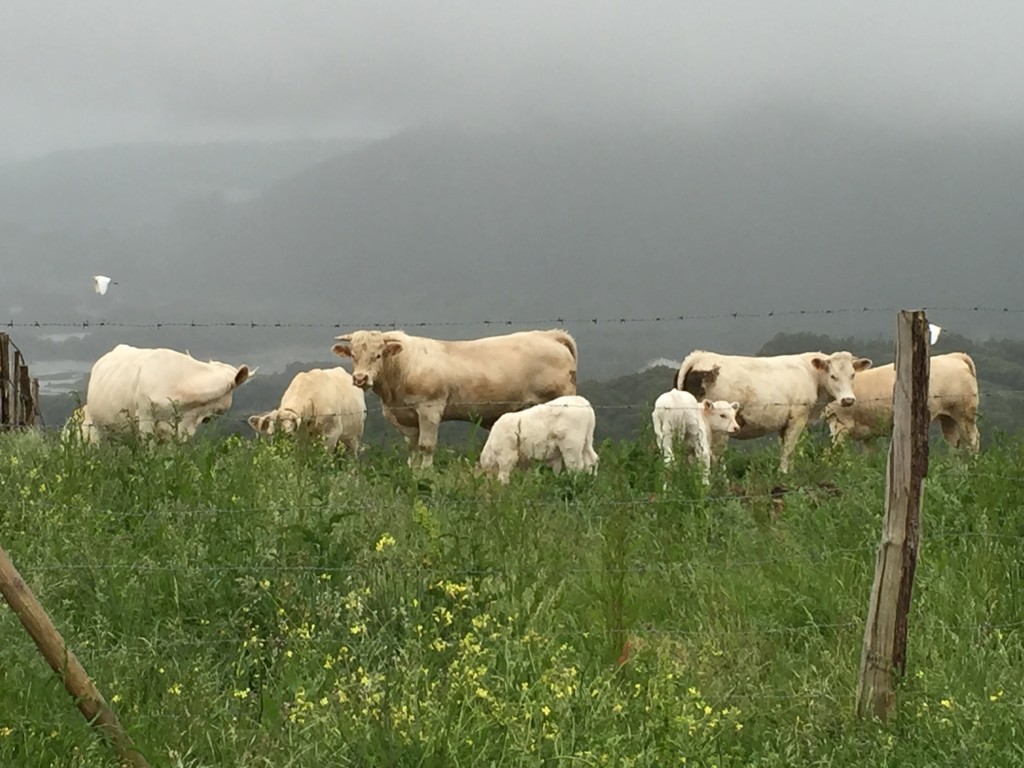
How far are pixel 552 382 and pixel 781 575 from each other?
11.2 metres

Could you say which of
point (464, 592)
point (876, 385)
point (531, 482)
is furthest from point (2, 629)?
point (876, 385)

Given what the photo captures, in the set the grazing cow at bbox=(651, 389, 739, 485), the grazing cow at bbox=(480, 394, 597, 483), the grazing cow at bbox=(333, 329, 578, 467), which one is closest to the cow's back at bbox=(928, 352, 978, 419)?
the grazing cow at bbox=(333, 329, 578, 467)

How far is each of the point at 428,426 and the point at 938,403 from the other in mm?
8335

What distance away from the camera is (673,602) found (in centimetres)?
665

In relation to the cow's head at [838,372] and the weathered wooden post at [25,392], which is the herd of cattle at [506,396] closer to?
the cow's head at [838,372]

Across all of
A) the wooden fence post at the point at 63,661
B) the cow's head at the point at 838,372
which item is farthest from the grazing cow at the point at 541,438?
the wooden fence post at the point at 63,661

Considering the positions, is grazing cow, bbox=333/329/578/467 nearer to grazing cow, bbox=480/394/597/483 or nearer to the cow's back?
grazing cow, bbox=480/394/597/483

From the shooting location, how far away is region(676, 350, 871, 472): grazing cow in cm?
1662

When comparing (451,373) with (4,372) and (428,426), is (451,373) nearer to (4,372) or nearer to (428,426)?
(428,426)

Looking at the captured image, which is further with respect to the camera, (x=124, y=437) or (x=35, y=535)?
(x=124, y=437)

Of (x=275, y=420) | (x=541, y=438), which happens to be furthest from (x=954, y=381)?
(x=275, y=420)

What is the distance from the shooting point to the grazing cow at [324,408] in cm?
1449

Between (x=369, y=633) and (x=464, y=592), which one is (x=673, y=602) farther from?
(x=369, y=633)

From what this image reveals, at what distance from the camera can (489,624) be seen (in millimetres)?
6082
